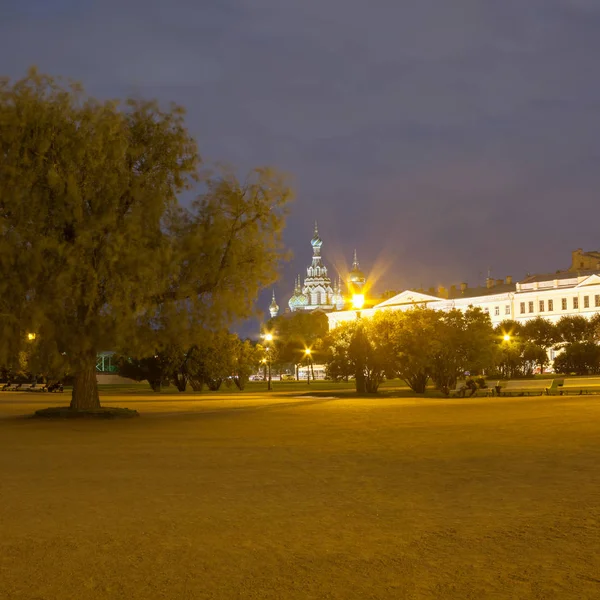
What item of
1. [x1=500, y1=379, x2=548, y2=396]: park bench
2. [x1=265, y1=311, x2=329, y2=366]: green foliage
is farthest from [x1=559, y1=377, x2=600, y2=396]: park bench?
[x1=265, y1=311, x2=329, y2=366]: green foliage

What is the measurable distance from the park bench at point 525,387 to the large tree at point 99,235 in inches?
717

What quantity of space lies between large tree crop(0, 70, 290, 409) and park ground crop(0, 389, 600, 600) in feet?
21.2

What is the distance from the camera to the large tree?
2527 cm

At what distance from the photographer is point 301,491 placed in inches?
466

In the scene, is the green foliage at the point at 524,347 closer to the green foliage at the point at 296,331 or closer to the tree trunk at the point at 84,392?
the green foliage at the point at 296,331

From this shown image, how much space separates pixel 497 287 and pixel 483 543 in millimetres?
145154

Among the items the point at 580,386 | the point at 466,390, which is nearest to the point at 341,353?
the point at 466,390

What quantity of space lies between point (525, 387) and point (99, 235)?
77.7 ft

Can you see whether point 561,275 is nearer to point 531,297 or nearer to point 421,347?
point 531,297

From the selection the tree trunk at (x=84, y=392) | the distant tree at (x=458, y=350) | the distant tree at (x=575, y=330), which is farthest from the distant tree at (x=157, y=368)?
the distant tree at (x=575, y=330)

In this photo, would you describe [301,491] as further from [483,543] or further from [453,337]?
[453,337]

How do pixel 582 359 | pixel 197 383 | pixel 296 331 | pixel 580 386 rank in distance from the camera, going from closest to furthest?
pixel 580 386, pixel 197 383, pixel 582 359, pixel 296 331

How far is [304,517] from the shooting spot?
9883mm

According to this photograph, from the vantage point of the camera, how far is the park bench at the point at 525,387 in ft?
134
